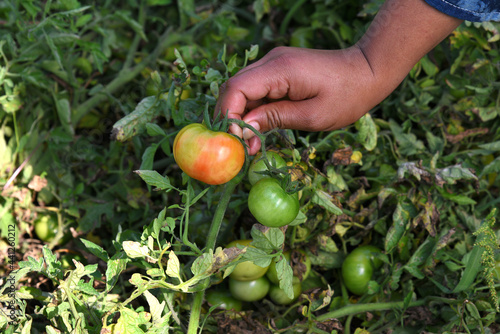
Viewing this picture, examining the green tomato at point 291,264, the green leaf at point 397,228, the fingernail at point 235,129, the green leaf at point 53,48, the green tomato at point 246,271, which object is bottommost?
the green tomato at point 291,264

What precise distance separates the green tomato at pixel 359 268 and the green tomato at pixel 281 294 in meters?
0.14

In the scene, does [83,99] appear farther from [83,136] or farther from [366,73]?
[366,73]

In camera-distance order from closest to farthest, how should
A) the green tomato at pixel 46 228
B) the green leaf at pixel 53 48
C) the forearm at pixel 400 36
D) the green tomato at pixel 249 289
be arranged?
the forearm at pixel 400 36 → the green tomato at pixel 249 289 → the green leaf at pixel 53 48 → the green tomato at pixel 46 228

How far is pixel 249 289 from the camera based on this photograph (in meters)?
1.14

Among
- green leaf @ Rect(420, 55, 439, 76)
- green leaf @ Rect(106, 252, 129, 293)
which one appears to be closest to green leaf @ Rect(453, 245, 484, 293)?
green leaf @ Rect(420, 55, 439, 76)

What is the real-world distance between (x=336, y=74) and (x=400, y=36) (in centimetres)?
19

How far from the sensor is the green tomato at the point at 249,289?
44.7 inches

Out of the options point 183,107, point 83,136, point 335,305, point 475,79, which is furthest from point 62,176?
point 475,79

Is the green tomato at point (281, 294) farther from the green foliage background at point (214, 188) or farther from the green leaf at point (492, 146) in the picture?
the green leaf at point (492, 146)

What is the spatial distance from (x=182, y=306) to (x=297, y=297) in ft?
1.15

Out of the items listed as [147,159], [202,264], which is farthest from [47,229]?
[202,264]

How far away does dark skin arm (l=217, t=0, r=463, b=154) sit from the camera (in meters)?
0.98

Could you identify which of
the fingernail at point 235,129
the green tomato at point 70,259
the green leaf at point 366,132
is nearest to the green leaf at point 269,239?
the fingernail at point 235,129

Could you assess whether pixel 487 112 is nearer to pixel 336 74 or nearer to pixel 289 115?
pixel 336 74
